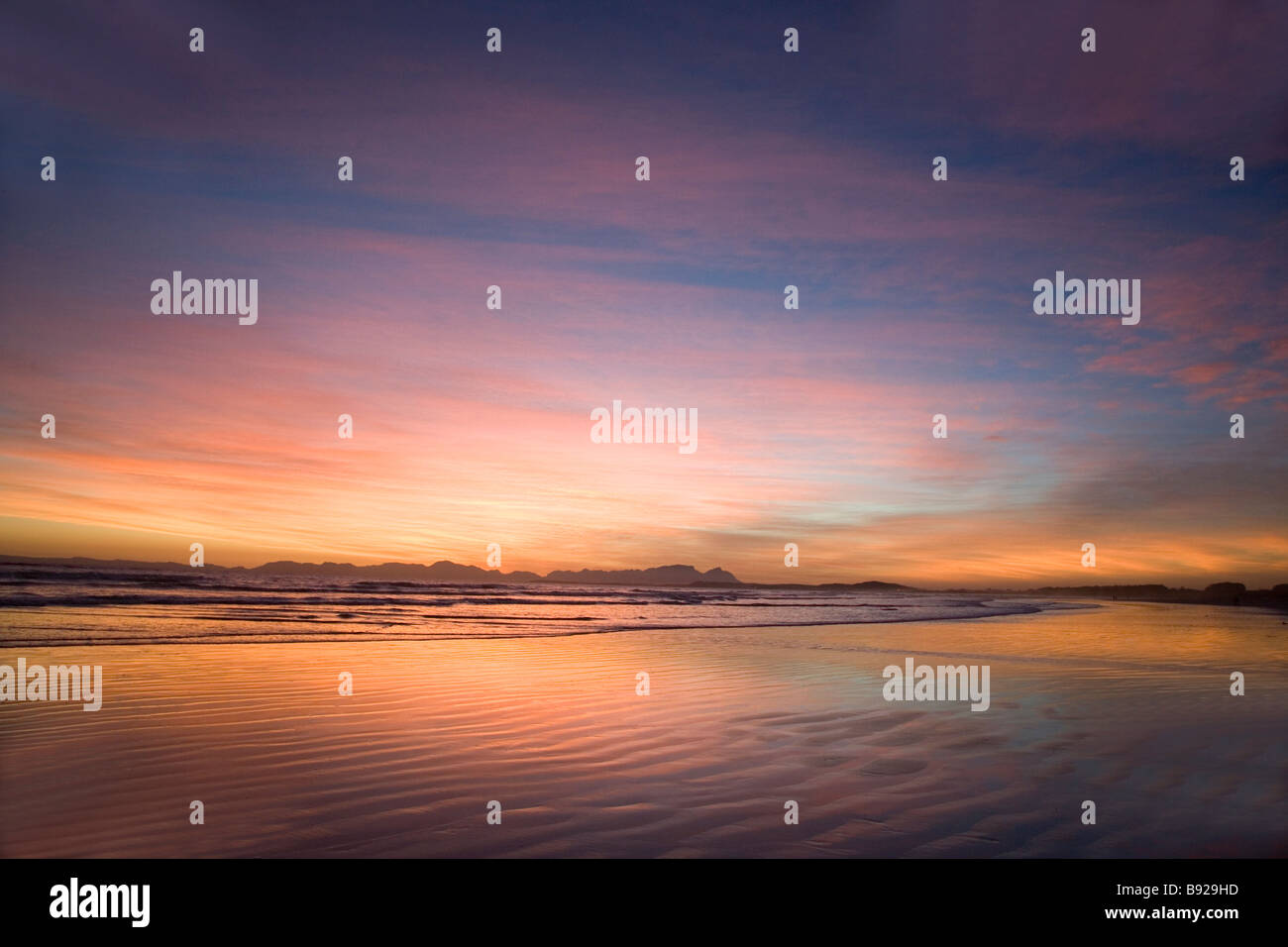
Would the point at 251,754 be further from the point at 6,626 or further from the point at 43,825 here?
the point at 6,626

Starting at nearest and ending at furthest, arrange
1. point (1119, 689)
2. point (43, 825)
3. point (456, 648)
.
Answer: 1. point (43, 825)
2. point (1119, 689)
3. point (456, 648)

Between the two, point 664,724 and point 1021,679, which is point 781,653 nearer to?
point 1021,679

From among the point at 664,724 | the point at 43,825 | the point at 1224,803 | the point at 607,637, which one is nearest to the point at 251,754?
the point at 43,825

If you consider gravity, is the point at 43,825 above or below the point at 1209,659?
above

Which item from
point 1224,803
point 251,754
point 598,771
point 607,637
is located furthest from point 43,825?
point 607,637

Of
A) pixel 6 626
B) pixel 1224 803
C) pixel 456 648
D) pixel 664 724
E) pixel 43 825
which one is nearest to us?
pixel 43 825

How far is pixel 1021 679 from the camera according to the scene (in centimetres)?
1309

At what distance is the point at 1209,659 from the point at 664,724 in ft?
47.2

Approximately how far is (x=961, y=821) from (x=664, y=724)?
4.14 meters

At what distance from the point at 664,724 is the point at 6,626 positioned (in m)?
19.4
